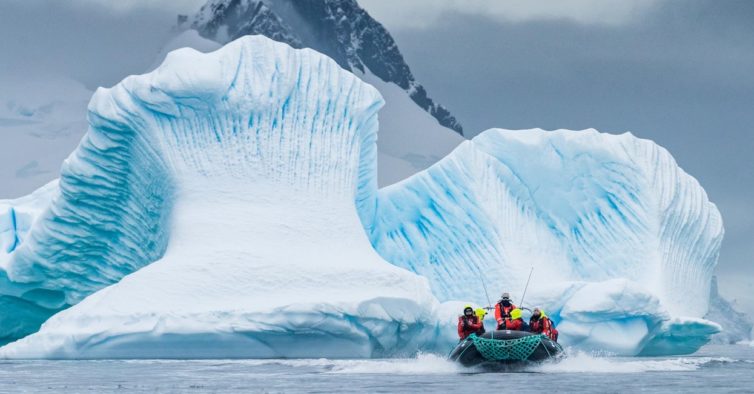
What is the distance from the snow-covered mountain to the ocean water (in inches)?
3155

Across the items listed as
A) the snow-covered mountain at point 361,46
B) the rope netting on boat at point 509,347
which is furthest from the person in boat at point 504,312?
the snow-covered mountain at point 361,46

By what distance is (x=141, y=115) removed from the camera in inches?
1008

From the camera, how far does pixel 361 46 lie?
123375mm

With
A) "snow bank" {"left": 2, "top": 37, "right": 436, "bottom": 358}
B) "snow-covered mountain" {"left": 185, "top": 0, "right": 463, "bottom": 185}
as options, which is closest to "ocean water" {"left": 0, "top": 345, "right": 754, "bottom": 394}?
"snow bank" {"left": 2, "top": 37, "right": 436, "bottom": 358}

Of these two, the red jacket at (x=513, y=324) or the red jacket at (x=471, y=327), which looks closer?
the red jacket at (x=513, y=324)

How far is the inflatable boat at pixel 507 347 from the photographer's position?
17391mm

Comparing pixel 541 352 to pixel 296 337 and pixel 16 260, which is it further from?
pixel 16 260

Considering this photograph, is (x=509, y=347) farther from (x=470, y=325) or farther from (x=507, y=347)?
(x=470, y=325)

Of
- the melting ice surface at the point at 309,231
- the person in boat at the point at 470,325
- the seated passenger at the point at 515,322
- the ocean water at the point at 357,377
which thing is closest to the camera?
the ocean water at the point at 357,377

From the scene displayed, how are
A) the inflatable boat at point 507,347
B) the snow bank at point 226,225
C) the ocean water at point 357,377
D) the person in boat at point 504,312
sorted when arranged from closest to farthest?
the ocean water at point 357,377 → the inflatable boat at point 507,347 → the person in boat at point 504,312 → the snow bank at point 226,225

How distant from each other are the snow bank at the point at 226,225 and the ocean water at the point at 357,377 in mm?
848

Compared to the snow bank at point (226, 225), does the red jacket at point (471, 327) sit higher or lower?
lower

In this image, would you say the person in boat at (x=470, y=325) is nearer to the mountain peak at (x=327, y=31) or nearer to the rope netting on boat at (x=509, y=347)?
the rope netting on boat at (x=509, y=347)

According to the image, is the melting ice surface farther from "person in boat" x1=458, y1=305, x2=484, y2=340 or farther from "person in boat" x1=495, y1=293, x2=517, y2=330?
"person in boat" x1=495, y1=293, x2=517, y2=330
